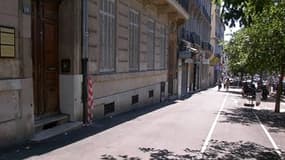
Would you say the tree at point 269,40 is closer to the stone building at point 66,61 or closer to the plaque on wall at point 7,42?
the stone building at point 66,61

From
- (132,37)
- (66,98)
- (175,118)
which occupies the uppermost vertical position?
(132,37)

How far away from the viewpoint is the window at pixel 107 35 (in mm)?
14831

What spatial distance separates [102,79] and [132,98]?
13.8ft

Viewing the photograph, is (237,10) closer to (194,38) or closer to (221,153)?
(221,153)

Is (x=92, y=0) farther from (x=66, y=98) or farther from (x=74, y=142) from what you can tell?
(x=74, y=142)

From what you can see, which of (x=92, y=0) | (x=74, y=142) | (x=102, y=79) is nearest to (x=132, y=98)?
(x=102, y=79)

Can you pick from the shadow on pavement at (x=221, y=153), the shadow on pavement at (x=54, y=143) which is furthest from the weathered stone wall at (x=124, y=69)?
the shadow on pavement at (x=221, y=153)

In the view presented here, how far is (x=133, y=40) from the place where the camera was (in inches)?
740

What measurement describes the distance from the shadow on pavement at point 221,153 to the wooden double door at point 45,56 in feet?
12.2

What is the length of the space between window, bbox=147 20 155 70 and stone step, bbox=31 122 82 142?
10.3 metres

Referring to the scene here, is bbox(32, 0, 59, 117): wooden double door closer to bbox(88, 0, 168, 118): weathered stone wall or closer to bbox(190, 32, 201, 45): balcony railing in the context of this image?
bbox(88, 0, 168, 118): weathered stone wall

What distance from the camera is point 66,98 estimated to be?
491 inches

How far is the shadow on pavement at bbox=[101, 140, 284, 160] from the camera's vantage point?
8.79 m

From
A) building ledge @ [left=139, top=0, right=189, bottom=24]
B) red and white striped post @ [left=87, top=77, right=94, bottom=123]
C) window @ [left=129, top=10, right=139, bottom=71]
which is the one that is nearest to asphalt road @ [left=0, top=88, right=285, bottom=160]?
red and white striped post @ [left=87, top=77, right=94, bottom=123]
